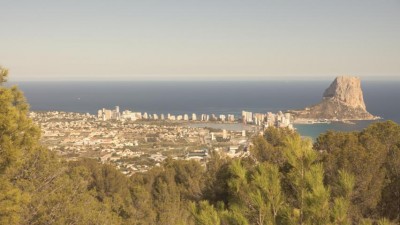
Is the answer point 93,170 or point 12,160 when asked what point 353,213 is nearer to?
point 12,160

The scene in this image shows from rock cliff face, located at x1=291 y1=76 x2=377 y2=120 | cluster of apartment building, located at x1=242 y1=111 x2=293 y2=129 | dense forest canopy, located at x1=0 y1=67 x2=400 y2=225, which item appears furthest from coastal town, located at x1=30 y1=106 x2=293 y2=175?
dense forest canopy, located at x1=0 y1=67 x2=400 y2=225

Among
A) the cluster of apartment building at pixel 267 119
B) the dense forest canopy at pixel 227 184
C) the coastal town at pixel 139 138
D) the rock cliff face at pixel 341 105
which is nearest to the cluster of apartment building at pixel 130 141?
the coastal town at pixel 139 138

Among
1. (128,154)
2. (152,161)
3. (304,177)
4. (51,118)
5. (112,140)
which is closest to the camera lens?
(304,177)

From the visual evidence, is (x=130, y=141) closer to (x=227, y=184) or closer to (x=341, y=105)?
(x=227, y=184)

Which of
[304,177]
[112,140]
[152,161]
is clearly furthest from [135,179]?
[112,140]

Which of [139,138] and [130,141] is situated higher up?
[130,141]

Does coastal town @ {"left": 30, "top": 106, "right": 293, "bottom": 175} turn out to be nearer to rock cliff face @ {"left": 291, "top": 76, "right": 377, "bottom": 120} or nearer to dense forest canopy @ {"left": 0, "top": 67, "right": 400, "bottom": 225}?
rock cliff face @ {"left": 291, "top": 76, "right": 377, "bottom": 120}

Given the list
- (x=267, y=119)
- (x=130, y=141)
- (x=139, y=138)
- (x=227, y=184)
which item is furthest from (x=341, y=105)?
(x=227, y=184)
